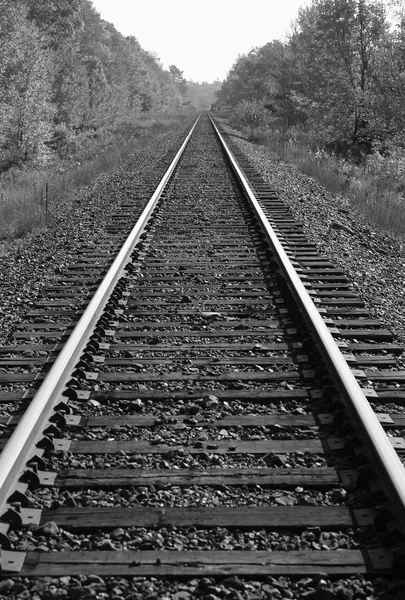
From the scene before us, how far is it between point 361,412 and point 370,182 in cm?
1229

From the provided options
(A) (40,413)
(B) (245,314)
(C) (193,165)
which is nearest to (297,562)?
(A) (40,413)

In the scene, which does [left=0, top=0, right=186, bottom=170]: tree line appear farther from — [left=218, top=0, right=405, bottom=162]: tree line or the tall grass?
[left=218, top=0, right=405, bottom=162]: tree line

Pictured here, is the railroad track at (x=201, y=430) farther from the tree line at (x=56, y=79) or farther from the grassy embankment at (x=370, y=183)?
the tree line at (x=56, y=79)

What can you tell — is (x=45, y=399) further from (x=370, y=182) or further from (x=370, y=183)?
(x=370, y=182)

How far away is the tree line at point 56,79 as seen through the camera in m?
26.2

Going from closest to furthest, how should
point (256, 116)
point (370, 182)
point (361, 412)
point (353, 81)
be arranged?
1. point (361, 412)
2. point (370, 182)
3. point (353, 81)
4. point (256, 116)

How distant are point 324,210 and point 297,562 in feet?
26.4

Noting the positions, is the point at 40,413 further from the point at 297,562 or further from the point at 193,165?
the point at 193,165

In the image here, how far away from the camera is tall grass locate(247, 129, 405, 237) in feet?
31.6

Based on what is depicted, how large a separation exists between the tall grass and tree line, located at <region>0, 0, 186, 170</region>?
989 centimetres

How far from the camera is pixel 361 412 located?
3.19 meters

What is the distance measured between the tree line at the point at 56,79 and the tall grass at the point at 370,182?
989 cm

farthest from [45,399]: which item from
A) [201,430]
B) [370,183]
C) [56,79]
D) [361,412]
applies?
[56,79]

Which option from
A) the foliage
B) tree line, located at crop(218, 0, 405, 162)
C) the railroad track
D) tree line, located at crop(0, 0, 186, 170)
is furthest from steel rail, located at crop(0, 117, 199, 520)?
the foliage
